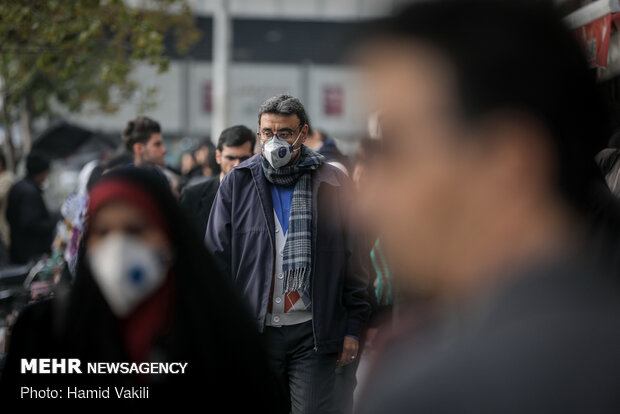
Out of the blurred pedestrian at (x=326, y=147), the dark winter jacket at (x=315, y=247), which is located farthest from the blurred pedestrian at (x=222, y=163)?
the blurred pedestrian at (x=326, y=147)

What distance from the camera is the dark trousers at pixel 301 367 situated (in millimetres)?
4746

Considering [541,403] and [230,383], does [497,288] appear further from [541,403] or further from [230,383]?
[230,383]

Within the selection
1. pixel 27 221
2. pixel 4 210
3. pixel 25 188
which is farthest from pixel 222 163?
pixel 4 210

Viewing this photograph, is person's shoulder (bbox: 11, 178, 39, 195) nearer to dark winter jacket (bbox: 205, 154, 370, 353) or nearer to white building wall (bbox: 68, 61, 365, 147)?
dark winter jacket (bbox: 205, 154, 370, 353)

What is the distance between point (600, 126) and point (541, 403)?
523 millimetres

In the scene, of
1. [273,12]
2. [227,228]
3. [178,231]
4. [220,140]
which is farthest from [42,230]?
[273,12]

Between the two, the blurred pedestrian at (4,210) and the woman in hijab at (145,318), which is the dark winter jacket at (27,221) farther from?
the woman in hijab at (145,318)

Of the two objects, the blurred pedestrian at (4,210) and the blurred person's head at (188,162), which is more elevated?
the blurred person's head at (188,162)

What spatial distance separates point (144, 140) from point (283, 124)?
233 cm

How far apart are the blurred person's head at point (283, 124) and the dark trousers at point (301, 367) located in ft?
3.12

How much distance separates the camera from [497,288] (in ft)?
3.68

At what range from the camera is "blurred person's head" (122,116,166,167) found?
717 centimetres

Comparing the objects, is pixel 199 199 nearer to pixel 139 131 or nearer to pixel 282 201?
pixel 282 201

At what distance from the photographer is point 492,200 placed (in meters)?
1.21
